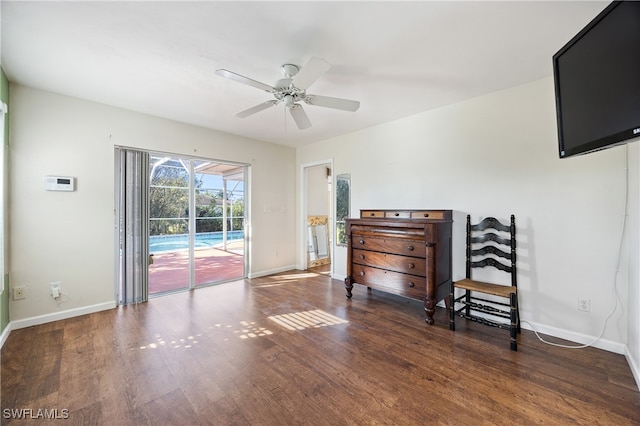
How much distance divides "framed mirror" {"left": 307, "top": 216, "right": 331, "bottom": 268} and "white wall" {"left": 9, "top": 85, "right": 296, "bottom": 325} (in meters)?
2.89

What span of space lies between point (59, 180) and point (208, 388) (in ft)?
9.42

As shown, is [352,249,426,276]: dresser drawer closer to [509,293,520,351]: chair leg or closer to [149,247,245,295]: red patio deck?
[509,293,520,351]: chair leg

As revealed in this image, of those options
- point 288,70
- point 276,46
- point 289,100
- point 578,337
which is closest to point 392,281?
point 578,337

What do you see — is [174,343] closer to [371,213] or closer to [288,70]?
[288,70]

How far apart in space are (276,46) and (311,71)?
43 cm

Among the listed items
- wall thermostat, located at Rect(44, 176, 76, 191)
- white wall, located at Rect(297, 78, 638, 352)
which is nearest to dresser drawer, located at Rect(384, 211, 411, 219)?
white wall, located at Rect(297, 78, 638, 352)

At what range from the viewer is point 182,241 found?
3994 mm

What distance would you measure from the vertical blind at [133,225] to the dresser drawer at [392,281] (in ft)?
9.45

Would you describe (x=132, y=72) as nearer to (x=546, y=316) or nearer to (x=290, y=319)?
(x=290, y=319)

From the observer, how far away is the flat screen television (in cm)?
120

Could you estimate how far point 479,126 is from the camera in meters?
2.97

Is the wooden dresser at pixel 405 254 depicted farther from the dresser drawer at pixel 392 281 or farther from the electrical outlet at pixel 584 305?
the electrical outlet at pixel 584 305

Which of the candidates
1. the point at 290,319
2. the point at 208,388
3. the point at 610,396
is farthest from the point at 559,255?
the point at 208,388

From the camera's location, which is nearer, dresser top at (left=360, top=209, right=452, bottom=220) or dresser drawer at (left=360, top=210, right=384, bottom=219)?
dresser top at (left=360, top=209, right=452, bottom=220)
